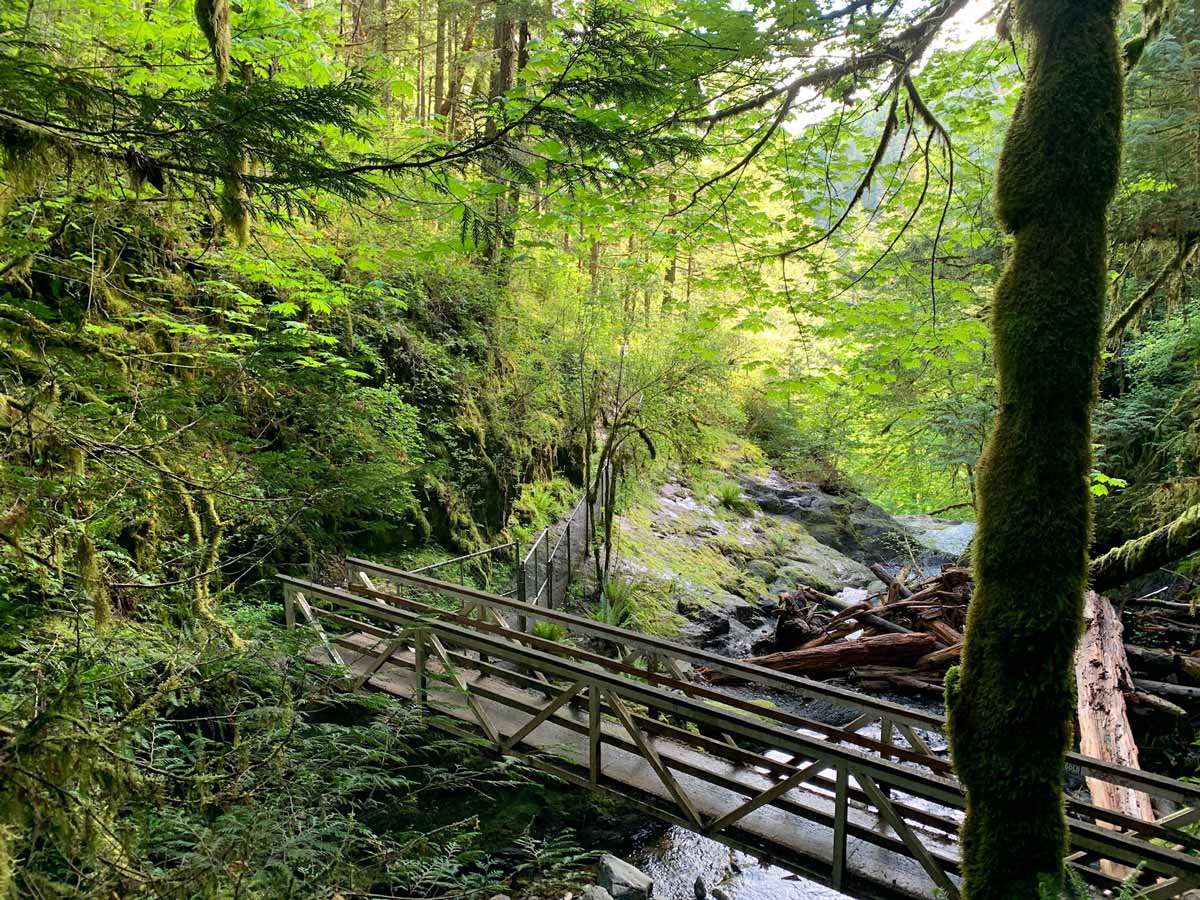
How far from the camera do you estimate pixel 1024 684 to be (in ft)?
6.68

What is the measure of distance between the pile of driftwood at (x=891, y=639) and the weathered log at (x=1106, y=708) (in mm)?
1683

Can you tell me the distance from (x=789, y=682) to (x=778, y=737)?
1.33 metres

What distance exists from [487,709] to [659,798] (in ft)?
6.73

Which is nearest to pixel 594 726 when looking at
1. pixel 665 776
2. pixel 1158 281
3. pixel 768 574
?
pixel 665 776

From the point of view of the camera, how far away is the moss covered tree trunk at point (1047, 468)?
2035 millimetres

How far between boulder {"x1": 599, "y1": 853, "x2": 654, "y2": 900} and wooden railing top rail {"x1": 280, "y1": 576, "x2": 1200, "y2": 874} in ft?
4.95

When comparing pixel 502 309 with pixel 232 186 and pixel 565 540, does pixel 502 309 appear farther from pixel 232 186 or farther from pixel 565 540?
pixel 232 186

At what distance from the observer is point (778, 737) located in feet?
12.7

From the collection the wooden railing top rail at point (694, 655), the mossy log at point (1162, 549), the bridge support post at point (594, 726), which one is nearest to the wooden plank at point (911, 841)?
the wooden railing top rail at point (694, 655)

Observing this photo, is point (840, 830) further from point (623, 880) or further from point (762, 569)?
point (762, 569)

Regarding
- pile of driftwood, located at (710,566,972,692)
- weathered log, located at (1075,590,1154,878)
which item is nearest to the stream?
pile of driftwood, located at (710,566,972,692)

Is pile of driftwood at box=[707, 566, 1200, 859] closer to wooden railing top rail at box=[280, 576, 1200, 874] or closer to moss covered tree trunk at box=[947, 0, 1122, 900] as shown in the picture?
wooden railing top rail at box=[280, 576, 1200, 874]

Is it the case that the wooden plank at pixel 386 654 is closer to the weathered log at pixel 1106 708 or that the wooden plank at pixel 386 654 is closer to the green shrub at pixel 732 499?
the weathered log at pixel 1106 708

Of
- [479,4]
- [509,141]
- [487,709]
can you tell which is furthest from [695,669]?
[479,4]
